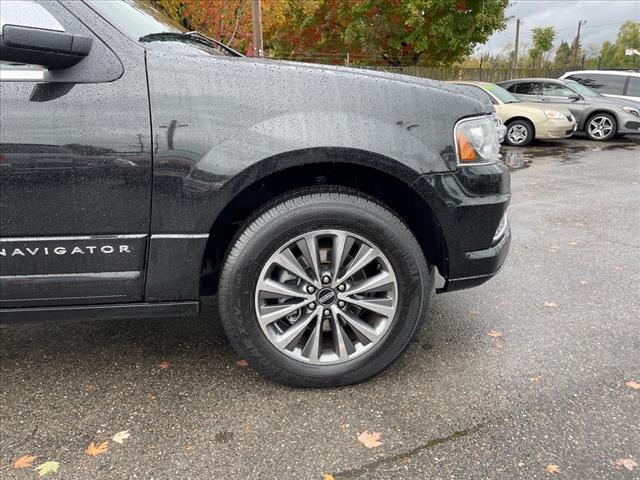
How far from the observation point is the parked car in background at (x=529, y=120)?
37.4ft

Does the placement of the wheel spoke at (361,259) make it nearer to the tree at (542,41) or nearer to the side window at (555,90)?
the side window at (555,90)

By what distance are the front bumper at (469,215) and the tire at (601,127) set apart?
11536 millimetres

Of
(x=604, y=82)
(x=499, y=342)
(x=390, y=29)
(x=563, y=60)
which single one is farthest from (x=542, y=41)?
(x=499, y=342)

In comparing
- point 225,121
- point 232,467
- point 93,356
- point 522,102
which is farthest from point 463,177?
point 522,102

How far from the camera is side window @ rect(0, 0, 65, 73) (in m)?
1.98

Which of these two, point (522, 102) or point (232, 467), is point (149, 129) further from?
point (522, 102)

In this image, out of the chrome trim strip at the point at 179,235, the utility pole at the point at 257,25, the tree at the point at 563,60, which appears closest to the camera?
the chrome trim strip at the point at 179,235

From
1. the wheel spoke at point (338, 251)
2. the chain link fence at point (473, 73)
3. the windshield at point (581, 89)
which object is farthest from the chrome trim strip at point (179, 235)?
the chain link fence at point (473, 73)

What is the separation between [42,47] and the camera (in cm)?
182

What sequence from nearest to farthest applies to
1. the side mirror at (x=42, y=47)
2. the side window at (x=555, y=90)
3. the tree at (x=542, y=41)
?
the side mirror at (x=42, y=47), the side window at (x=555, y=90), the tree at (x=542, y=41)

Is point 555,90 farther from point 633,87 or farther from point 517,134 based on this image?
point 633,87

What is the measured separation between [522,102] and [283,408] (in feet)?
37.5

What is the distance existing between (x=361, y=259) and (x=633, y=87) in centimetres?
1311

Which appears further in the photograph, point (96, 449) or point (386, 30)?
point (386, 30)
